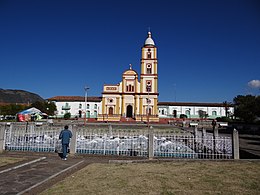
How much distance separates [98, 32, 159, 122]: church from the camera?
154 ft

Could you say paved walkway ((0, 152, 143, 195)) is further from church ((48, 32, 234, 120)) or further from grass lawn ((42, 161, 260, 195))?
church ((48, 32, 234, 120))

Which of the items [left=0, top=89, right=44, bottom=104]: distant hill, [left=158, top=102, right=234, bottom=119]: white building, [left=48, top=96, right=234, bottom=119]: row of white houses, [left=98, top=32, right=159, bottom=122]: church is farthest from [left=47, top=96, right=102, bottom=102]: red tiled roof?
[left=0, top=89, right=44, bottom=104]: distant hill

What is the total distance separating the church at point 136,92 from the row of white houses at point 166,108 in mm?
10128

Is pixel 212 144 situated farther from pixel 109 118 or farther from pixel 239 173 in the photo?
pixel 109 118

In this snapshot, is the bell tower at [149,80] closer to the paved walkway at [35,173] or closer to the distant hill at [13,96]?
the paved walkway at [35,173]

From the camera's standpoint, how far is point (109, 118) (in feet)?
146

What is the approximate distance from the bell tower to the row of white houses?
12.1m

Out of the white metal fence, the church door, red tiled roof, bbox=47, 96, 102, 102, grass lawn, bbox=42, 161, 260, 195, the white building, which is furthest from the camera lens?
the white building

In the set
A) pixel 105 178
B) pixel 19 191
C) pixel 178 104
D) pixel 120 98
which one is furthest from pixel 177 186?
pixel 178 104

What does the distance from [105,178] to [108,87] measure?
4357cm

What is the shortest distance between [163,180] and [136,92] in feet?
139

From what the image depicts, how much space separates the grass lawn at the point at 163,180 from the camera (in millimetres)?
4490

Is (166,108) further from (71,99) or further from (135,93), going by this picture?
(71,99)

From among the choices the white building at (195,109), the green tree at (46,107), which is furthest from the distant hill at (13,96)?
the white building at (195,109)
